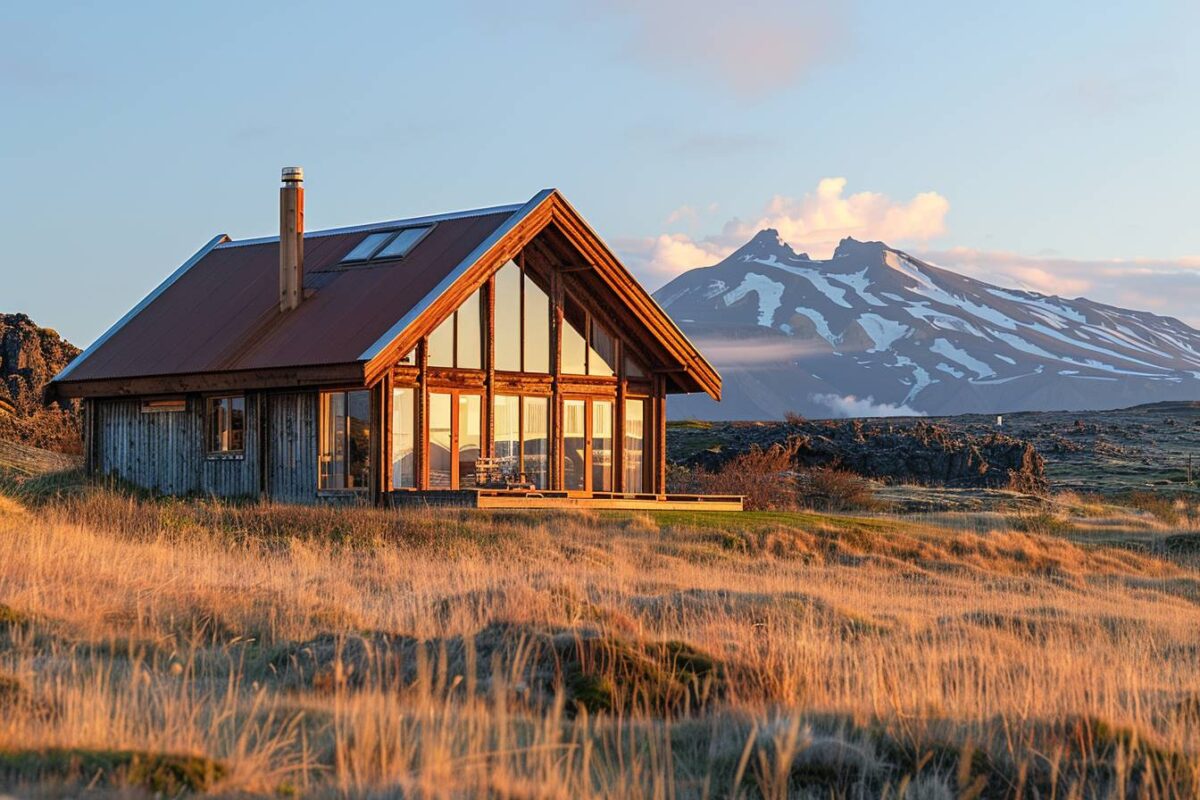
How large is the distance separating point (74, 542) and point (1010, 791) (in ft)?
41.7

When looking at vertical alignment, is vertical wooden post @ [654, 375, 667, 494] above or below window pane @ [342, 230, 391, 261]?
below

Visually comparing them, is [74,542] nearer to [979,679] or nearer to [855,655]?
[855,655]

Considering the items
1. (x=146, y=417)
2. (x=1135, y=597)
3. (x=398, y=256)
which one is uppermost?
(x=398, y=256)

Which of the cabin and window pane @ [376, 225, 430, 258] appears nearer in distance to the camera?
the cabin

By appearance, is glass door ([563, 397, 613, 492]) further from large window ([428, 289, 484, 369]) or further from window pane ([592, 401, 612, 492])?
large window ([428, 289, 484, 369])

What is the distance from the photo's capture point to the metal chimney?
3259 cm

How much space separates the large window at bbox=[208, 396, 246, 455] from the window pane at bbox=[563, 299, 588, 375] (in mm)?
6720

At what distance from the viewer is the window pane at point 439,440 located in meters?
30.9

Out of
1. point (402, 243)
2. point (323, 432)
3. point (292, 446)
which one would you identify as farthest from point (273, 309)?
point (323, 432)

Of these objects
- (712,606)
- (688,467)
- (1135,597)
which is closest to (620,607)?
(712,606)

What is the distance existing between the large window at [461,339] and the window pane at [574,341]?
93.9 inches

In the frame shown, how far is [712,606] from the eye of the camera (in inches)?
643

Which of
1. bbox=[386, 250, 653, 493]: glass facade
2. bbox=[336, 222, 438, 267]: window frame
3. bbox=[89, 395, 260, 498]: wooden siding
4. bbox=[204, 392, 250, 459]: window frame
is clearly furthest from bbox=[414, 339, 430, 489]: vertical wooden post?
bbox=[204, 392, 250, 459]: window frame

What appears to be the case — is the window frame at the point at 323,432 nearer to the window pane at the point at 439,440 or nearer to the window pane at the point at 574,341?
the window pane at the point at 439,440
